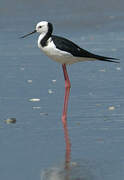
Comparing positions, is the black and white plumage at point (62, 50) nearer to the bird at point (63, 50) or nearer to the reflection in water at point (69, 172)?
the bird at point (63, 50)

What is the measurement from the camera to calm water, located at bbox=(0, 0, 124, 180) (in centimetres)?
657

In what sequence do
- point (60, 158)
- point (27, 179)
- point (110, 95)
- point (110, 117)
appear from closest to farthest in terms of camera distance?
point (27, 179) → point (60, 158) → point (110, 117) → point (110, 95)

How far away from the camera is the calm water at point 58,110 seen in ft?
21.6

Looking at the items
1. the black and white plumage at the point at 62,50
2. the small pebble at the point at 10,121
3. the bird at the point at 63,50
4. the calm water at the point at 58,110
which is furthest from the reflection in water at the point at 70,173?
the black and white plumage at the point at 62,50

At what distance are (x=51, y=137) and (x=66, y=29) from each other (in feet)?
30.3

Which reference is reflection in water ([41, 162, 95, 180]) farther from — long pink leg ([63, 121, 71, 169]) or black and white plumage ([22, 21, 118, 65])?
black and white plumage ([22, 21, 118, 65])

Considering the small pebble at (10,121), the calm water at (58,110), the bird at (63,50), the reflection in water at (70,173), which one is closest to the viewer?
the reflection in water at (70,173)

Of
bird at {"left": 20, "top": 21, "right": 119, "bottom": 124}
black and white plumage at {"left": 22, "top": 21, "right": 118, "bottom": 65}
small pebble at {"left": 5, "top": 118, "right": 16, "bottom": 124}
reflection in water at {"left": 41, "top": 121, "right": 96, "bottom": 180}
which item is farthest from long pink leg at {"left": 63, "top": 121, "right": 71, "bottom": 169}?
black and white plumage at {"left": 22, "top": 21, "right": 118, "bottom": 65}

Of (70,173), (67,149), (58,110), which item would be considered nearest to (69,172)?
(70,173)

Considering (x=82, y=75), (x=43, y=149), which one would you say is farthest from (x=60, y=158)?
(x=82, y=75)

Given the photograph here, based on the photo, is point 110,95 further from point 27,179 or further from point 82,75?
point 27,179

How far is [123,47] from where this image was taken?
13.6 meters

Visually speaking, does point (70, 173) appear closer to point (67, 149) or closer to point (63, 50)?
point (67, 149)

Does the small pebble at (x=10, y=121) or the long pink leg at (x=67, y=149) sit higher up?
the long pink leg at (x=67, y=149)
